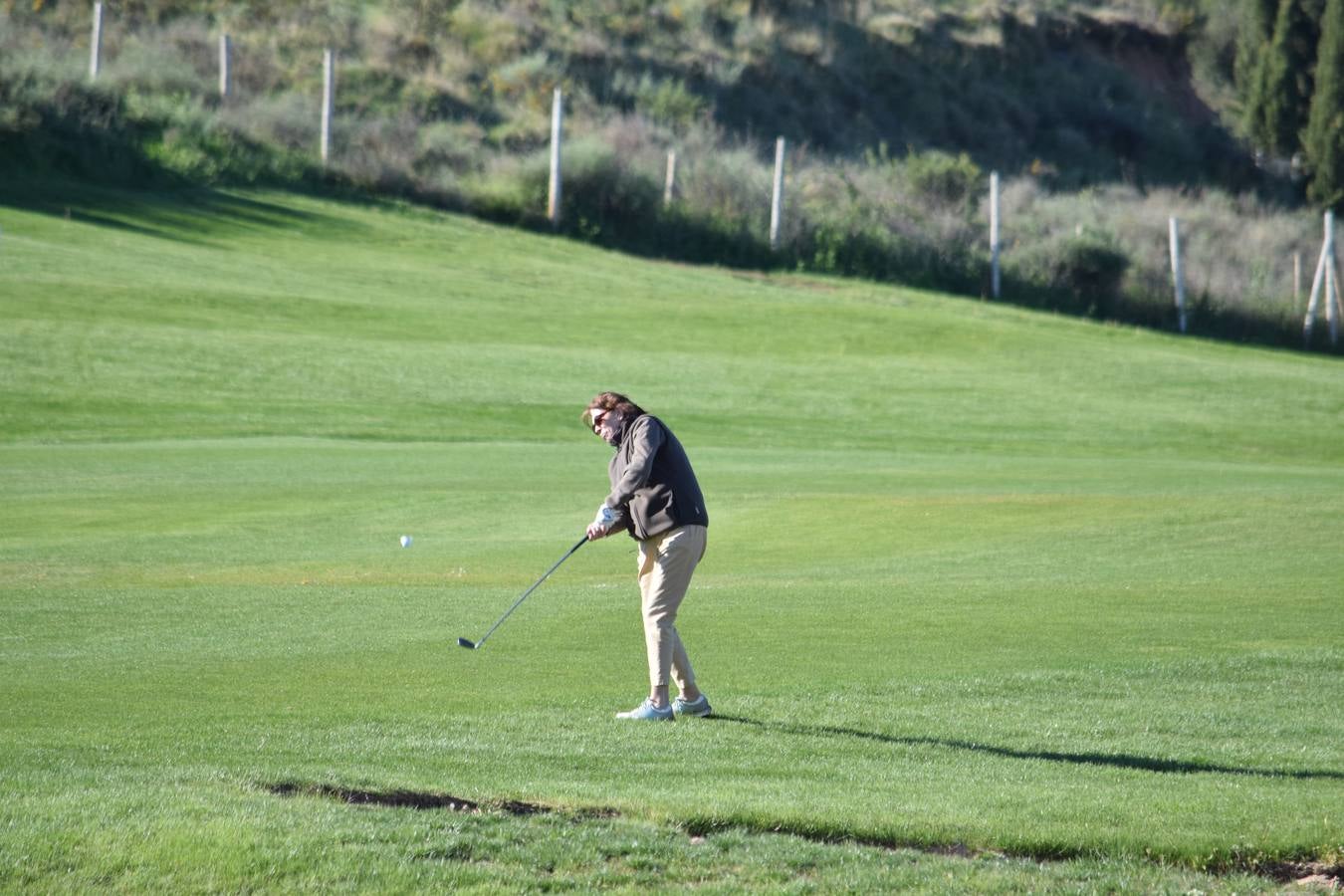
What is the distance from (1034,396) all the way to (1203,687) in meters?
27.6

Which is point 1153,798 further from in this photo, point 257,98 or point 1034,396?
point 257,98

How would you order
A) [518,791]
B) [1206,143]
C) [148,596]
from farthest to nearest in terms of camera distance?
[1206,143]
[148,596]
[518,791]

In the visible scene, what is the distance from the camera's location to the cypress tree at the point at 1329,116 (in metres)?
70.4

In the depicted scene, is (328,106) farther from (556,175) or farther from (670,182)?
(670,182)

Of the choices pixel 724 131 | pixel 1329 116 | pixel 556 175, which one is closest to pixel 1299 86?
pixel 1329 116

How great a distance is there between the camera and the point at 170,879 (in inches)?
257

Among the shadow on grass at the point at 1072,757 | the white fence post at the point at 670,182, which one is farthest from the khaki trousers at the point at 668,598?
the white fence post at the point at 670,182

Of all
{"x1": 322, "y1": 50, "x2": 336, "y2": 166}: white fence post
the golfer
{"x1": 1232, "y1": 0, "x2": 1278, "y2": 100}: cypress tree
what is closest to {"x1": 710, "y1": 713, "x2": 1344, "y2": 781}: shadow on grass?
the golfer

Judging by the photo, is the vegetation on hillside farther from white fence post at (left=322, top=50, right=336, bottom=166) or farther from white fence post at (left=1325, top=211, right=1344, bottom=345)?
white fence post at (left=1325, top=211, right=1344, bottom=345)

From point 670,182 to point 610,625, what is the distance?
45.8 m

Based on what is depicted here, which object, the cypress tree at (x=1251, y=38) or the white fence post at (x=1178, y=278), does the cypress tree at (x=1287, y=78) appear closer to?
the cypress tree at (x=1251, y=38)

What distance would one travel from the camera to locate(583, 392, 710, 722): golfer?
401 inches

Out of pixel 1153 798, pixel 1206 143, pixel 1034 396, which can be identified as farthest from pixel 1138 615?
pixel 1206 143

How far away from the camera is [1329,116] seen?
7131 centimetres
